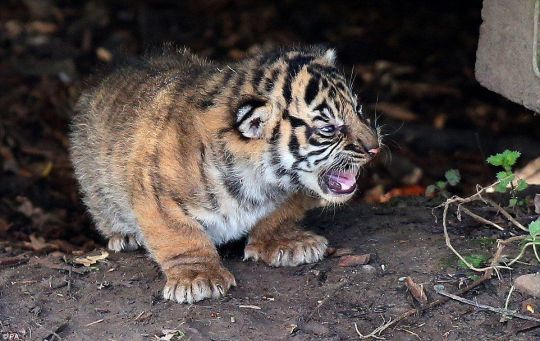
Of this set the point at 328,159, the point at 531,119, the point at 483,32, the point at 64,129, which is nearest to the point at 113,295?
the point at 328,159

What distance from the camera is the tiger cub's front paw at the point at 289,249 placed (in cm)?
530

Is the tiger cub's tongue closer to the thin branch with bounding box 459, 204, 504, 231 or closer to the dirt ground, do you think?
the dirt ground

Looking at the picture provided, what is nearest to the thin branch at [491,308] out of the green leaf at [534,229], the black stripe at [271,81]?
the green leaf at [534,229]

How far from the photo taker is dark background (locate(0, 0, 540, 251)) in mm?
7938

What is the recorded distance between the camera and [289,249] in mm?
5316

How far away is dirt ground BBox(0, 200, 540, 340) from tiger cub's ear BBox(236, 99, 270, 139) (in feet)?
2.83

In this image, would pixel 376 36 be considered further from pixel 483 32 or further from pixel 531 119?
pixel 483 32

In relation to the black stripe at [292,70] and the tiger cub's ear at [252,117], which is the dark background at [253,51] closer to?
the black stripe at [292,70]

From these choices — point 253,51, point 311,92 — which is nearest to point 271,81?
point 311,92

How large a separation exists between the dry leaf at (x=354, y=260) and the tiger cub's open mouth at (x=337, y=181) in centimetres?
42

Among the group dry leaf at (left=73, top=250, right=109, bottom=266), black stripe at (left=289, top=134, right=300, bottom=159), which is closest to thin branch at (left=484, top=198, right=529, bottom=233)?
black stripe at (left=289, top=134, right=300, bottom=159)

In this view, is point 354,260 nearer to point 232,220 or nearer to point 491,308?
point 232,220

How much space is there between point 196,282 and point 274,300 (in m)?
0.43

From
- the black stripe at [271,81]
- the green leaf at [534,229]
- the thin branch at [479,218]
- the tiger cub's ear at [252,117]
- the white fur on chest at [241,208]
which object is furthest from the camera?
the thin branch at [479,218]
